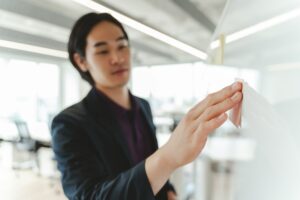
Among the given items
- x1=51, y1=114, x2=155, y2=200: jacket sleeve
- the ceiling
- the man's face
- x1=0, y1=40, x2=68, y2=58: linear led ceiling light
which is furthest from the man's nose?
x1=0, y1=40, x2=68, y2=58: linear led ceiling light

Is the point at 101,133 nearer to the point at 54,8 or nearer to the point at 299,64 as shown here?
the point at 299,64

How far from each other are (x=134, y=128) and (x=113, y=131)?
9 cm

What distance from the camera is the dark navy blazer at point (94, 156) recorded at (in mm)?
433

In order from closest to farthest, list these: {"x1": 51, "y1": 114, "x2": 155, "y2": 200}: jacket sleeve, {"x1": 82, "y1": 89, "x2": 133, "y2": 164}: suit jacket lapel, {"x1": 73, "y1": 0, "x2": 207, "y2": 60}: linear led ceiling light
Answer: {"x1": 51, "y1": 114, "x2": 155, "y2": 200}: jacket sleeve
{"x1": 82, "y1": 89, "x2": 133, "y2": 164}: suit jacket lapel
{"x1": 73, "y1": 0, "x2": 207, "y2": 60}: linear led ceiling light

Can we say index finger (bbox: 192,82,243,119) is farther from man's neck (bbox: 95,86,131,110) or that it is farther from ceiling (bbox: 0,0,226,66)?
ceiling (bbox: 0,0,226,66)

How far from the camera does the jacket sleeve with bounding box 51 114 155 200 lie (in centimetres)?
43

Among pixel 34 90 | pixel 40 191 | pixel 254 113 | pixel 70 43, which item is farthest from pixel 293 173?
pixel 40 191

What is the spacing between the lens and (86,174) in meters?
0.49

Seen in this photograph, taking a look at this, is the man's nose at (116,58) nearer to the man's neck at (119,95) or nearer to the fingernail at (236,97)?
the man's neck at (119,95)

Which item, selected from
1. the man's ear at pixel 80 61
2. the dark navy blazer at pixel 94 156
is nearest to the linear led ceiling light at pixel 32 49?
the man's ear at pixel 80 61

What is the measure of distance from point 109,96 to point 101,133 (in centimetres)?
12

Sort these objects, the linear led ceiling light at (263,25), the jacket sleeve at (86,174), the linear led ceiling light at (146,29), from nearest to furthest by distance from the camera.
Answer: the linear led ceiling light at (263,25)
the jacket sleeve at (86,174)
the linear led ceiling light at (146,29)

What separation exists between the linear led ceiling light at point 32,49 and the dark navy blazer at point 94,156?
0.45 metres

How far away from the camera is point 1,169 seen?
38.7 inches
